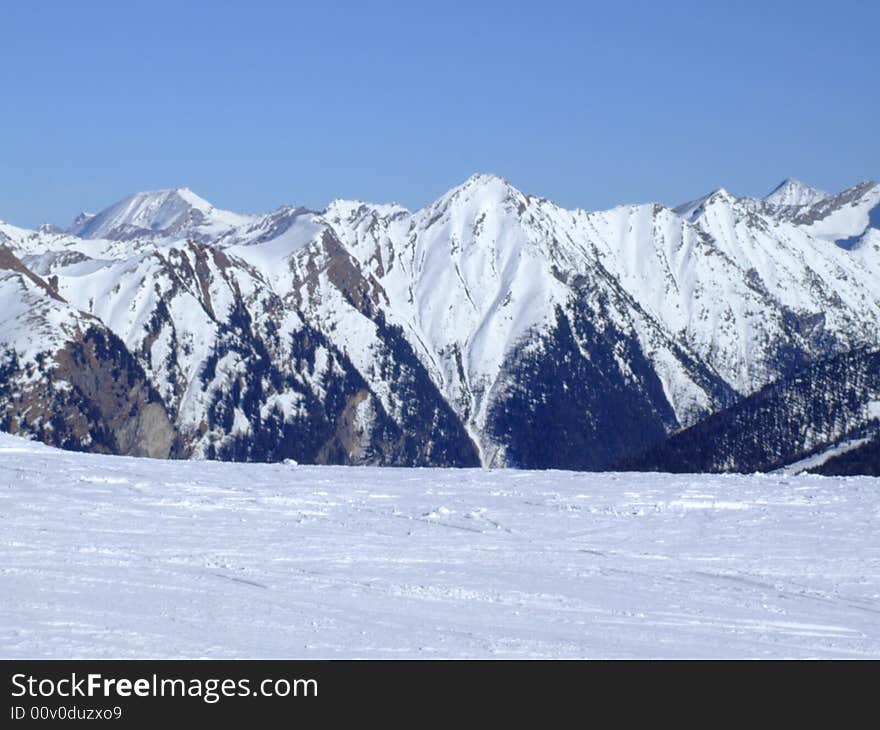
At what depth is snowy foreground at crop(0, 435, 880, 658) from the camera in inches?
939

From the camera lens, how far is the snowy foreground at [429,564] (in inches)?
939

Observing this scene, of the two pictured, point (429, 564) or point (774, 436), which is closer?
point (429, 564)

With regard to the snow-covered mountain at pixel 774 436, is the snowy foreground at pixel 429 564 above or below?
below

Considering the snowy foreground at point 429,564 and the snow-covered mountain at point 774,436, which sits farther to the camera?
the snow-covered mountain at point 774,436

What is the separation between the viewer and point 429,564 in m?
30.9

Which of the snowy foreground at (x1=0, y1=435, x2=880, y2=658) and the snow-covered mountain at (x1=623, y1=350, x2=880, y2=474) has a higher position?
the snow-covered mountain at (x1=623, y1=350, x2=880, y2=474)

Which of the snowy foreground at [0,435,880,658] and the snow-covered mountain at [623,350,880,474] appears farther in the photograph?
the snow-covered mountain at [623,350,880,474]

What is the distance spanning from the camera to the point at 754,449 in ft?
→ 624

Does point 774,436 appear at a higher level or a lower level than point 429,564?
higher
